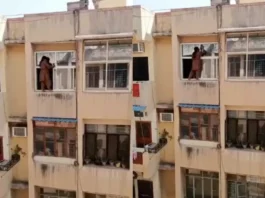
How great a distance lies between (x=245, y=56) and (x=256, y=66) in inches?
6.9

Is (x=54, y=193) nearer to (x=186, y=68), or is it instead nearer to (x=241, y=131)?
(x=186, y=68)

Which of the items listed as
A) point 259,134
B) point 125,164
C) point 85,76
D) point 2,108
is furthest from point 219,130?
point 2,108

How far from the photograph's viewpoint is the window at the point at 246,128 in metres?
4.34

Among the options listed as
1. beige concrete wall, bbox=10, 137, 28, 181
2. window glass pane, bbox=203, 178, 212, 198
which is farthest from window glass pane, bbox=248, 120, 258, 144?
beige concrete wall, bbox=10, 137, 28, 181

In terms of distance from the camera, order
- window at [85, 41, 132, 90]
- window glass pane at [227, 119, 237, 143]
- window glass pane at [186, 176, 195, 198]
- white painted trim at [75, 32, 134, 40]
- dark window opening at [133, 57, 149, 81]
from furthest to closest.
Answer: window glass pane at [227, 119, 237, 143]
window glass pane at [186, 176, 195, 198]
dark window opening at [133, 57, 149, 81]
window at [85, 41, 132, 90]
white painted trim at [75, 32, 134, 40]

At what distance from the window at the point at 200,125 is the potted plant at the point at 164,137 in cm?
22

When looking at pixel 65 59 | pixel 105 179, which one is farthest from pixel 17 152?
pixel 65 59

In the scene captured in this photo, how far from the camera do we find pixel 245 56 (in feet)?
14.0

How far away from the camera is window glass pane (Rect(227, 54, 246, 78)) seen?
14.1ft

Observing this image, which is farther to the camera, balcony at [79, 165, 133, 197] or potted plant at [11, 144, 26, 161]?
potted plant at [11, 144, 26, 161]

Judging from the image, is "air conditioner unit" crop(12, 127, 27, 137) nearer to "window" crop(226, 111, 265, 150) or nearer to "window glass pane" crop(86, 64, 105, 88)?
"window glass pane" crop(86, 64, 105, 88)

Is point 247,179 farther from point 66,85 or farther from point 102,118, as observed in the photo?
point 66,85

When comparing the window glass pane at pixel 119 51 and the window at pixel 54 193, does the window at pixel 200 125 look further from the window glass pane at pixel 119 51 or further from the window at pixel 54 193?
the window at pixel 54 193

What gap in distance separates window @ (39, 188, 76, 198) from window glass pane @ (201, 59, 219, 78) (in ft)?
6.71
